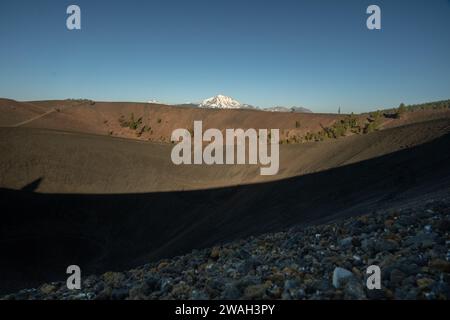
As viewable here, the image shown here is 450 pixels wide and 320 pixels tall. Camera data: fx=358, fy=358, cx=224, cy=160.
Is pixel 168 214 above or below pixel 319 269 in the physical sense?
below

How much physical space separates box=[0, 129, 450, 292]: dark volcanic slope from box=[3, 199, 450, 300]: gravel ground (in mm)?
6598

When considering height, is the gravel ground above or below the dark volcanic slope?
above

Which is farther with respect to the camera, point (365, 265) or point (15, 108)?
point (15, 108)

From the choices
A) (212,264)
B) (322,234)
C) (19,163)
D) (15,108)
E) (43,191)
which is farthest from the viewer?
(15,108)

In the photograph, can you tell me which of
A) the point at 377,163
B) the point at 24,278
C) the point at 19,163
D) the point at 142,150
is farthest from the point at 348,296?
the point at 142,150

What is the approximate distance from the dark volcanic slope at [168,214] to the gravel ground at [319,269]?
21.6 feet

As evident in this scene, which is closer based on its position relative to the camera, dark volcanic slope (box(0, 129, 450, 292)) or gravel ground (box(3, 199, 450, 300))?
gravel ground (box(3, 199, 450, 300))

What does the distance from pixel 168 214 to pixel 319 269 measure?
18958 millimetres

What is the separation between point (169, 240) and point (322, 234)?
42.8 feet

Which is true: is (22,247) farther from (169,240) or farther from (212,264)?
(212,264)

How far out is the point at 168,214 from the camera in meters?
23.0

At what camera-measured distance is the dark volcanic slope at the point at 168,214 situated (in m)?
15.8

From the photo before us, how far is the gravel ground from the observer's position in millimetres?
4043
